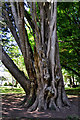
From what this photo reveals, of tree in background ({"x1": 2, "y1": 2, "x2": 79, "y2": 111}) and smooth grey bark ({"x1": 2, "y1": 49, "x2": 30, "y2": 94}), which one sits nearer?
tree in background ({"x1": 2, "y1": 2, "x2": 79, "y2": 111})

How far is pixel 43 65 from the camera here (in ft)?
13.9

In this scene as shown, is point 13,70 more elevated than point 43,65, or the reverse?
point 43,65

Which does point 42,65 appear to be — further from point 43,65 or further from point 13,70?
point 13,70

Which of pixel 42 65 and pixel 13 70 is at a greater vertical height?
pixel 42 65

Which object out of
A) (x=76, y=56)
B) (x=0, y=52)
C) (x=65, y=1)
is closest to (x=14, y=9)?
(x=0, y=52)

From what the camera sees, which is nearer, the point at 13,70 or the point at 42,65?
the point at 42,65

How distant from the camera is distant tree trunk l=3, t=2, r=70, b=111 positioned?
416cm

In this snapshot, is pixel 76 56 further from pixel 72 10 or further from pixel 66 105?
pixel 66 105

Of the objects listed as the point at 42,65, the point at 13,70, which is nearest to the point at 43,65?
the point at 42,65

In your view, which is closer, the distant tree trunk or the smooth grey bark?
the distant tree trunk

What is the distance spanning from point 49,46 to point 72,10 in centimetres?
443

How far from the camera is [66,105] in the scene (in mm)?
4355

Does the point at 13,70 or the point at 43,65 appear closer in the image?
the point at 43,65

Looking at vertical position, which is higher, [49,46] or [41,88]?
[49,46]
